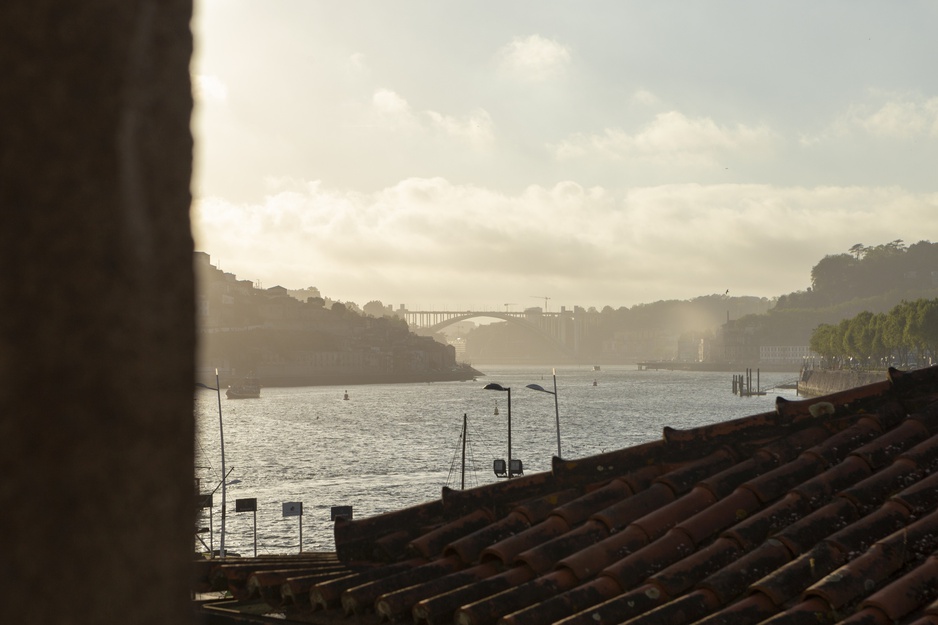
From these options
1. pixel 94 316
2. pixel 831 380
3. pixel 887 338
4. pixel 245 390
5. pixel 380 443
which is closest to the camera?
pixel 94 316

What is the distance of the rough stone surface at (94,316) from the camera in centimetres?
63

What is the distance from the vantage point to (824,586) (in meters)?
4.13

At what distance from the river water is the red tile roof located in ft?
43.1

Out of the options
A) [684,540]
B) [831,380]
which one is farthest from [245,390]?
[684,540]

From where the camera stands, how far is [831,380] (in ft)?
342

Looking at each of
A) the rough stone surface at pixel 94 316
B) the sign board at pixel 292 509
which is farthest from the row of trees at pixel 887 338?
the rough stone surface at pixel 94 316

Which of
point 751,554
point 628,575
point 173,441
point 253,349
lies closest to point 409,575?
point 628,575

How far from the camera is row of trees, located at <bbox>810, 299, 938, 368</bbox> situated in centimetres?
9319

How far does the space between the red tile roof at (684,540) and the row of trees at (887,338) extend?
9472cm

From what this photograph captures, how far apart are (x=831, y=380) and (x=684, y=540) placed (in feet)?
346

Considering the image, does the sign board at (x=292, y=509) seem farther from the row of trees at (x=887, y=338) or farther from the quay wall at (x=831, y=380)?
the row of trees at (x=887, y=338)

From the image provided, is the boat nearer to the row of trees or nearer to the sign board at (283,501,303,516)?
the row of trees

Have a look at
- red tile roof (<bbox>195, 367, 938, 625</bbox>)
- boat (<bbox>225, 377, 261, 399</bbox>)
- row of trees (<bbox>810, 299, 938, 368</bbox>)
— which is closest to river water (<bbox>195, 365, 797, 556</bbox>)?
boat (<bbox>225, 377, 261, 399</bbox>)

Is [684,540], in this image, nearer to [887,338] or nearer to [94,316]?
[94,316]
